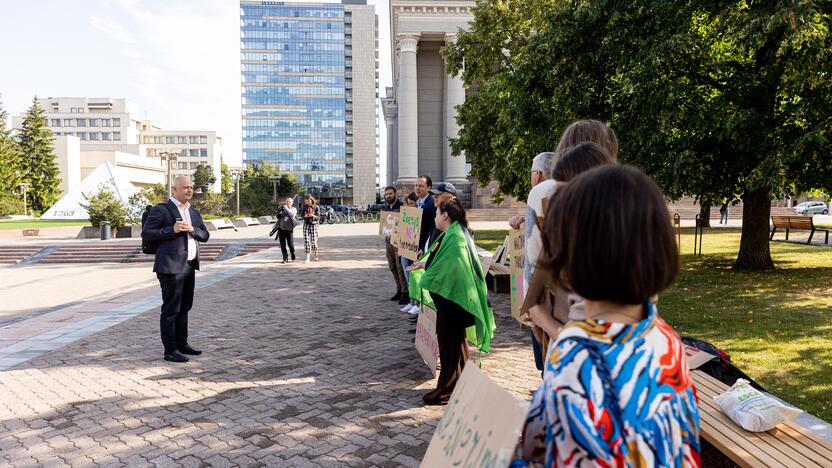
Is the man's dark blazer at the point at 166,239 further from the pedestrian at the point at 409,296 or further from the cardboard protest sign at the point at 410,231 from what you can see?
the pedestrian at the point at 409,296

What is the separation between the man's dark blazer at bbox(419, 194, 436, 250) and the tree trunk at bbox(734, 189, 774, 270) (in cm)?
878

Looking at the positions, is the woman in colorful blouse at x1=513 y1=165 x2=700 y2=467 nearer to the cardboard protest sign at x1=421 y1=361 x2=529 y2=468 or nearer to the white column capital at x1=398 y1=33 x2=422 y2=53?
the cardboard protest sign at x1=421 y1=361 x2=529 y2=468

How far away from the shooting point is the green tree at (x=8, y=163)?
71625mm

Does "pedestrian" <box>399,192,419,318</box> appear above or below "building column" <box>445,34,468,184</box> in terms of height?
below

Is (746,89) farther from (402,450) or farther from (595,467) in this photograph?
(595,467)

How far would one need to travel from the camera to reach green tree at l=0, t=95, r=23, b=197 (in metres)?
71.6

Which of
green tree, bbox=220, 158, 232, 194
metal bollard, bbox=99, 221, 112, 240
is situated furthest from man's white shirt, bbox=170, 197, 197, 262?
green tree, bbox=220, 158, 232, 194

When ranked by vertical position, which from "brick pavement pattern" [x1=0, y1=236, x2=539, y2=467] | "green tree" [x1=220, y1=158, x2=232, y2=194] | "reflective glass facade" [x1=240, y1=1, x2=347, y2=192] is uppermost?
"reflective glass facade" [x1=240, y1=1, x2=347, y2=192]

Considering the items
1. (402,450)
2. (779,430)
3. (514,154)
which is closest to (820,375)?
(779,430)

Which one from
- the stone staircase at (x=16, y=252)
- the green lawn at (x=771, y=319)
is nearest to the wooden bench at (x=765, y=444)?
the green lawn at (x=771, y=319)

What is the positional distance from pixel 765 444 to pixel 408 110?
157 ft

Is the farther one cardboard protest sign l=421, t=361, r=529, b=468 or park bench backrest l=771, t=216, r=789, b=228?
park bench backrest l=771, t=216, r=789, b=228

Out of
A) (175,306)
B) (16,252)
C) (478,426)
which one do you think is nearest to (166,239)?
(175,306)

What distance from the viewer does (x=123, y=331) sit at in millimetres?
8555
